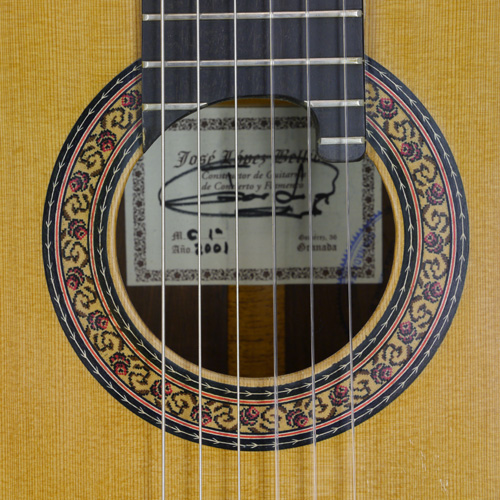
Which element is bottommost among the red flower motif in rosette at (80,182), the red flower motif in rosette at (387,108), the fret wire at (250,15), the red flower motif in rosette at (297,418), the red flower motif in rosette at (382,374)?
the red flower motif in rosette at (297,418)

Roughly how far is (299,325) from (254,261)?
13 cm

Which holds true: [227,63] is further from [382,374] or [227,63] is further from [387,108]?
[382,374]

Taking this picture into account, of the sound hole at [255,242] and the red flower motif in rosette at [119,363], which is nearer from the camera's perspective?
the red flower motif in rosette at [119,363]

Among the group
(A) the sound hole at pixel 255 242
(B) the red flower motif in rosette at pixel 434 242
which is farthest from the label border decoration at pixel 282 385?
(A) the sound hole at pixel 255 242

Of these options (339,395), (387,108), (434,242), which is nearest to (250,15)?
(387,108)

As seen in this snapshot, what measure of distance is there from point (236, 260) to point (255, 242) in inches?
12.7

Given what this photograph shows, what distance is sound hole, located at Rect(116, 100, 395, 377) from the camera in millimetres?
917

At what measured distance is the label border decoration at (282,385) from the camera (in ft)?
2.02

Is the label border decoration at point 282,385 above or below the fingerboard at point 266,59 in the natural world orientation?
below

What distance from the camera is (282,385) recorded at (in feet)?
2.03

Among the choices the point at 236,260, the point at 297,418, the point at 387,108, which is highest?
the point at 387,108

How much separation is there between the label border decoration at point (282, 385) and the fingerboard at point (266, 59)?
20mm

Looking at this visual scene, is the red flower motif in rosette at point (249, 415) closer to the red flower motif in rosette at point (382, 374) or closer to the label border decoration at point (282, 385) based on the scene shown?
the label border decoration at point (282, 385)

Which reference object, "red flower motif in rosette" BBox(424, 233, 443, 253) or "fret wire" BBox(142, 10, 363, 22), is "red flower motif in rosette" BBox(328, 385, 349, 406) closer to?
"red flower motif in rosette" BBox(424, 233, 443, 253)
